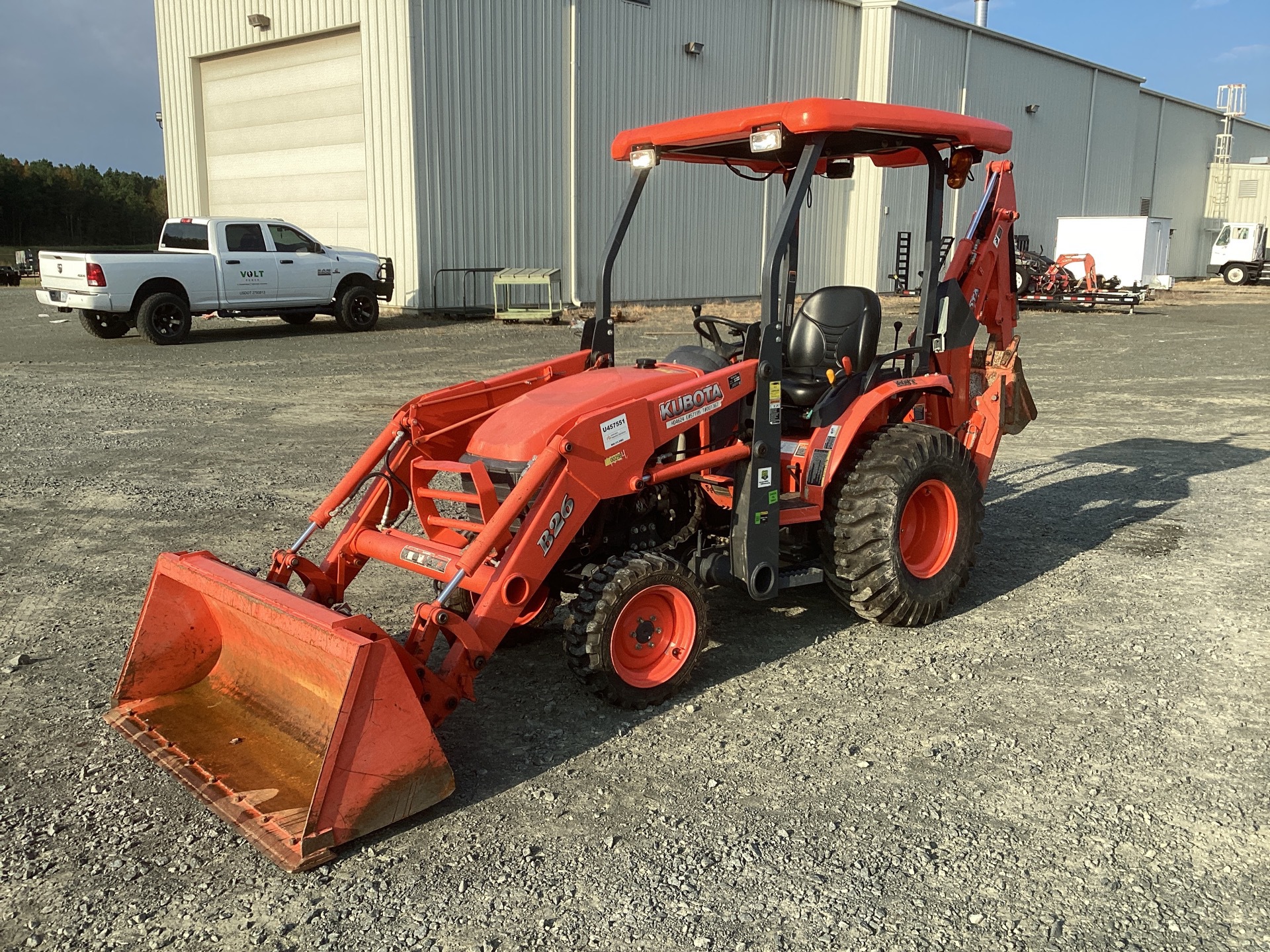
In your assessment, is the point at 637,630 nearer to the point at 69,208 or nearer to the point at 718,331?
the point at 718,331

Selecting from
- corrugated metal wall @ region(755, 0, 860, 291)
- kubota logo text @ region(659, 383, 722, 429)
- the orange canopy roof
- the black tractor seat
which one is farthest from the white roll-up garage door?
kubota logo text @ region(659, 383, 722, 429)

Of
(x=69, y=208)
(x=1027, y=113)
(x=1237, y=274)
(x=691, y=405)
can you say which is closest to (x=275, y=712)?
(x=691, y=405)

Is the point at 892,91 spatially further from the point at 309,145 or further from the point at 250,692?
the point at 250,692

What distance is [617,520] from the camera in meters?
4.56

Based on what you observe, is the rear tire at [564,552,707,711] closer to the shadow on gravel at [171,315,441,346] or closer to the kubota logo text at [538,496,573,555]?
the kubota logo text at [538,496,573,555]

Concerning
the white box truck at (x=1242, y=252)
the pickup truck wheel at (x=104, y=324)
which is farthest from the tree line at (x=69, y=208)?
the white box truck at (x=1242, y=252)

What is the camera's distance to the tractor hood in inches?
164

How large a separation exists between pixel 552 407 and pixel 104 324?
15122 millimetres

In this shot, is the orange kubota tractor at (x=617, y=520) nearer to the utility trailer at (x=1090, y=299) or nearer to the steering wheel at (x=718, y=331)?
the steering wheel at (x=718, y=331)

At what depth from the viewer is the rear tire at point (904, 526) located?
4812 millimetres

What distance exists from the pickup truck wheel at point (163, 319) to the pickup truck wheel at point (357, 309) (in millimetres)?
2837

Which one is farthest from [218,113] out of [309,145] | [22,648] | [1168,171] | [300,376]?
[1168,171]

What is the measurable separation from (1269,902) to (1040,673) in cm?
167

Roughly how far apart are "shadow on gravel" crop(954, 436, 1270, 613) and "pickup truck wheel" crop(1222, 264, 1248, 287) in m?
35.6
